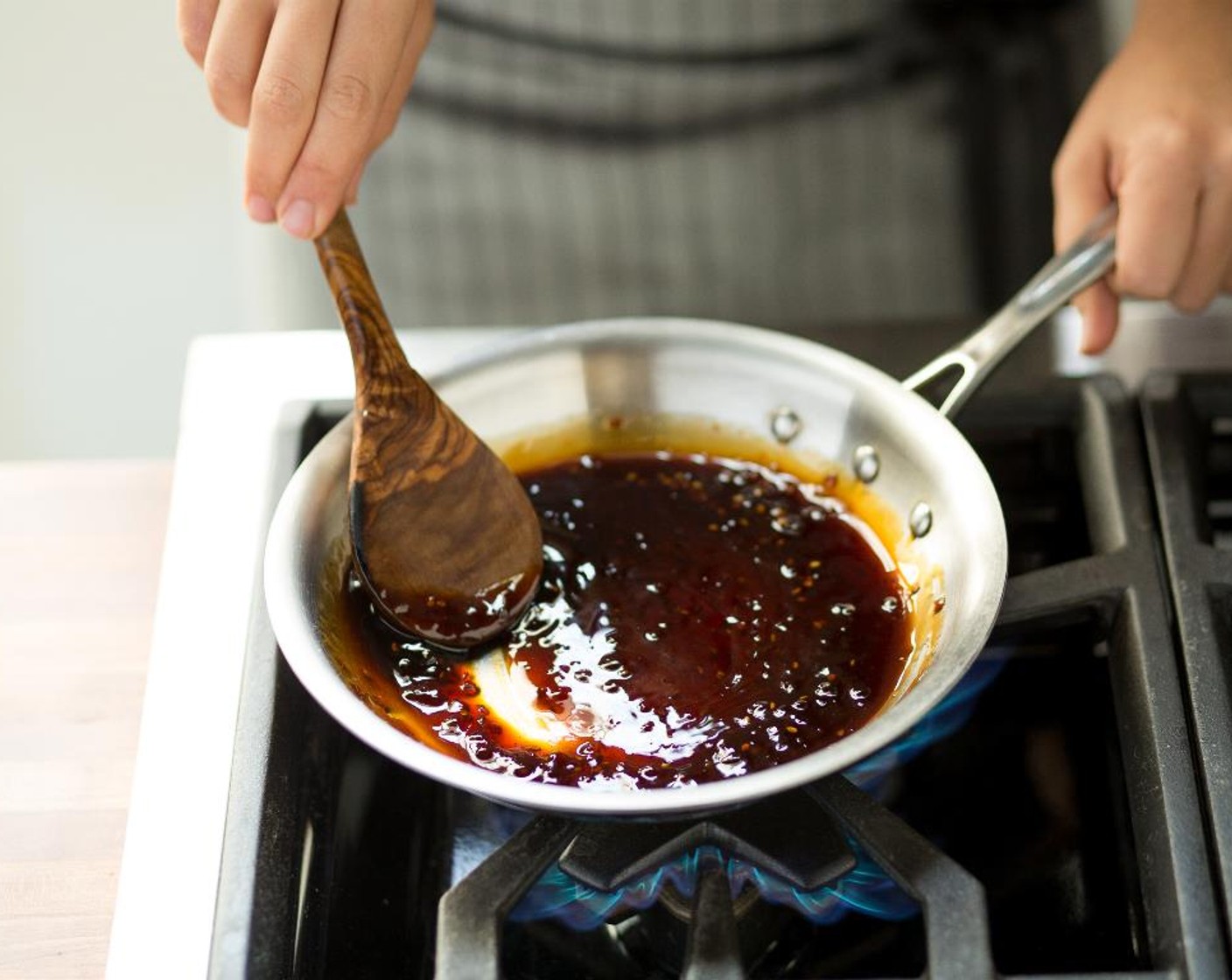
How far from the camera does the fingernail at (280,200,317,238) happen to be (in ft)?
2.33

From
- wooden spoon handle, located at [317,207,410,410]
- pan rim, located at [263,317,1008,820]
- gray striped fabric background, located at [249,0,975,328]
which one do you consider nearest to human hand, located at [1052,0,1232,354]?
pan rim, located at [263,317,1008,820]

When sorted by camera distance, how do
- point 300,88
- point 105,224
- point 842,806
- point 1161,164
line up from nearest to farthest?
1. point 842,806
2. point 300,88
3. point 1161,164
4. point 105,224

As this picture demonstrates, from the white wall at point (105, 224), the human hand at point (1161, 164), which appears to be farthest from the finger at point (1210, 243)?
the white wall at point (105, 224)

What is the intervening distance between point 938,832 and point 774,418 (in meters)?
0.24

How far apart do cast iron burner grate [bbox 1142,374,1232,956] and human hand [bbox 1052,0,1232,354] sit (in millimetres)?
71

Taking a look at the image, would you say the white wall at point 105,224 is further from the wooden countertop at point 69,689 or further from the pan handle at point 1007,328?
the pan handle at point 1007,328

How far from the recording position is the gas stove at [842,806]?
60cm

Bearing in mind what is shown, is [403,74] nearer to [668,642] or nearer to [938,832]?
[668,642]

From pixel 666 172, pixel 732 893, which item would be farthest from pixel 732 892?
pixel 666 172

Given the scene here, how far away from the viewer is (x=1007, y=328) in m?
0.77

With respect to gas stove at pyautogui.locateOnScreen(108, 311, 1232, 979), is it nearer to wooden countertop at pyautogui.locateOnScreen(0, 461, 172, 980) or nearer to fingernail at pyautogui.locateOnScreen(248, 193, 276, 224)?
wooden countertop at pyautogui.locateOnScreen(0, 461, 172, 980)

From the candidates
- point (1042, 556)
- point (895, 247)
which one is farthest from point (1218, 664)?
point (895, 247)

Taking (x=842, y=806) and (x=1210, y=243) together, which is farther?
(x=1210, y=243)

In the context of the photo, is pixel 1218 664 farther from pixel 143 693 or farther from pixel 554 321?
pixel 554 321
